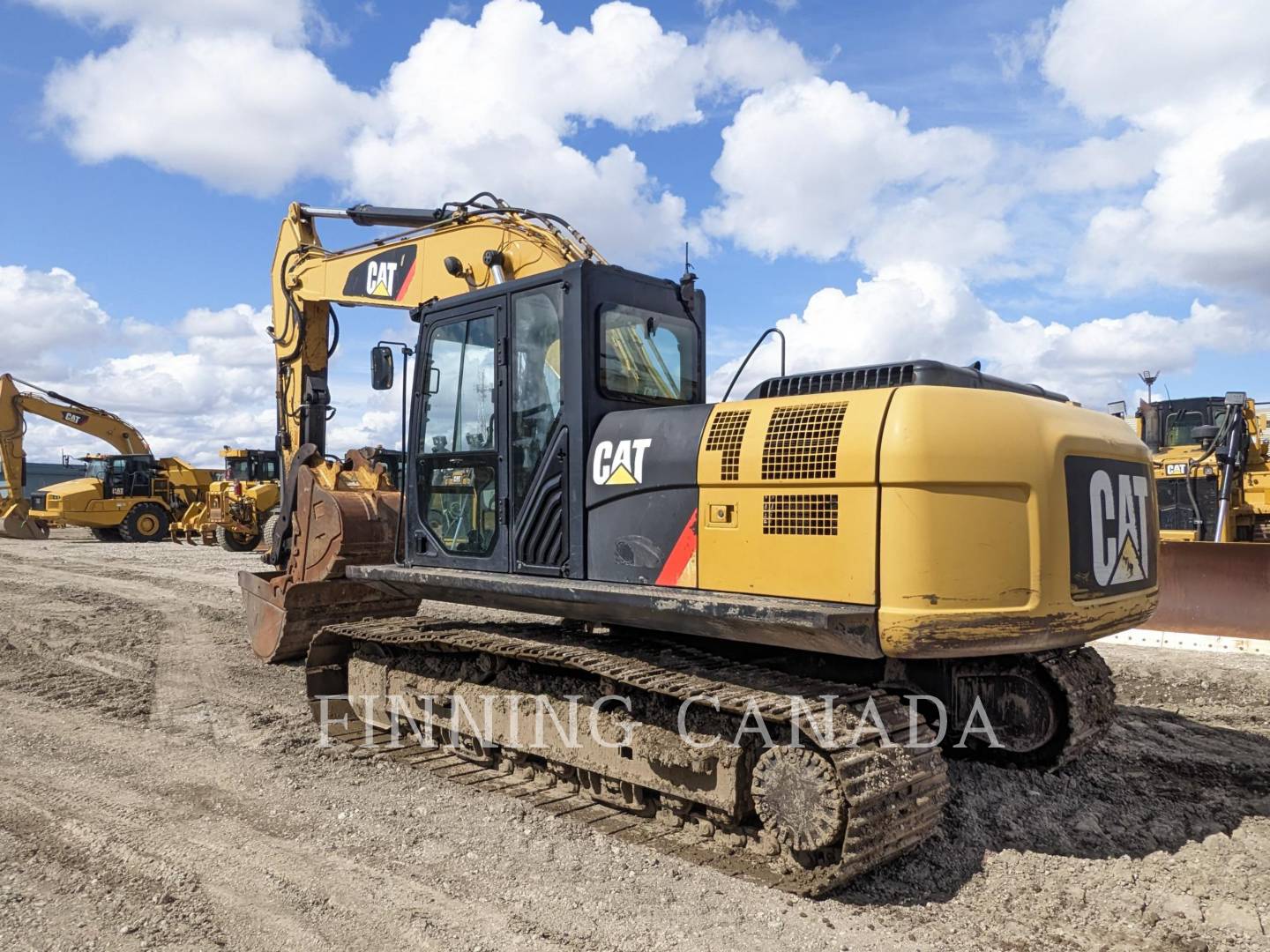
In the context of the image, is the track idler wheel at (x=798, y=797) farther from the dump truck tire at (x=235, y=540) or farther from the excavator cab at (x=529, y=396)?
the dump truck tire at (x=235, y=540)

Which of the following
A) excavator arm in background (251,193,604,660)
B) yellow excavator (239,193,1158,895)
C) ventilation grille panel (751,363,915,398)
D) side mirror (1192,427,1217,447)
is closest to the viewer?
yellow excavator (239,193,1158,895)

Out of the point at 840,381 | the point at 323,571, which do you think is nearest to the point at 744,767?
the point at 840,381

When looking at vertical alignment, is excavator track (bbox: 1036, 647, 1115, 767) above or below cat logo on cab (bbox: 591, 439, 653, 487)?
below

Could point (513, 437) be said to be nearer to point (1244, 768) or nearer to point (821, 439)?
point (821, 439)

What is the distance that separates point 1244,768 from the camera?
5.37 meters

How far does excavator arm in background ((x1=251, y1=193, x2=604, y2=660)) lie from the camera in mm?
6598

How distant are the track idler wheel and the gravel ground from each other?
10.3 inches

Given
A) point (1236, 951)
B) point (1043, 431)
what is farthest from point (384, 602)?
point (1236, 951)

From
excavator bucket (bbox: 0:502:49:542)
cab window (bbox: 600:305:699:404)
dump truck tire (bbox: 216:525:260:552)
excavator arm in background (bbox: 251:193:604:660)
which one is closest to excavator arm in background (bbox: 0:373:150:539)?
excavator bucket (bbox: 0:502:49:542)

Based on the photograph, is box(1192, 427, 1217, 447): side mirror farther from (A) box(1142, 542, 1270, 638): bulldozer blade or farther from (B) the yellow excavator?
(B) the yellow excavator

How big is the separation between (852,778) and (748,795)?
76cm

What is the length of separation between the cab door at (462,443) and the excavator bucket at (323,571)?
1758 millimetres

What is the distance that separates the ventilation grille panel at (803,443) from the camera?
387 centimetres

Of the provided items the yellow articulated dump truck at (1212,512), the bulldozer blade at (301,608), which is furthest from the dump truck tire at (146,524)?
the yellow articulated dump truck at (1212,512)
